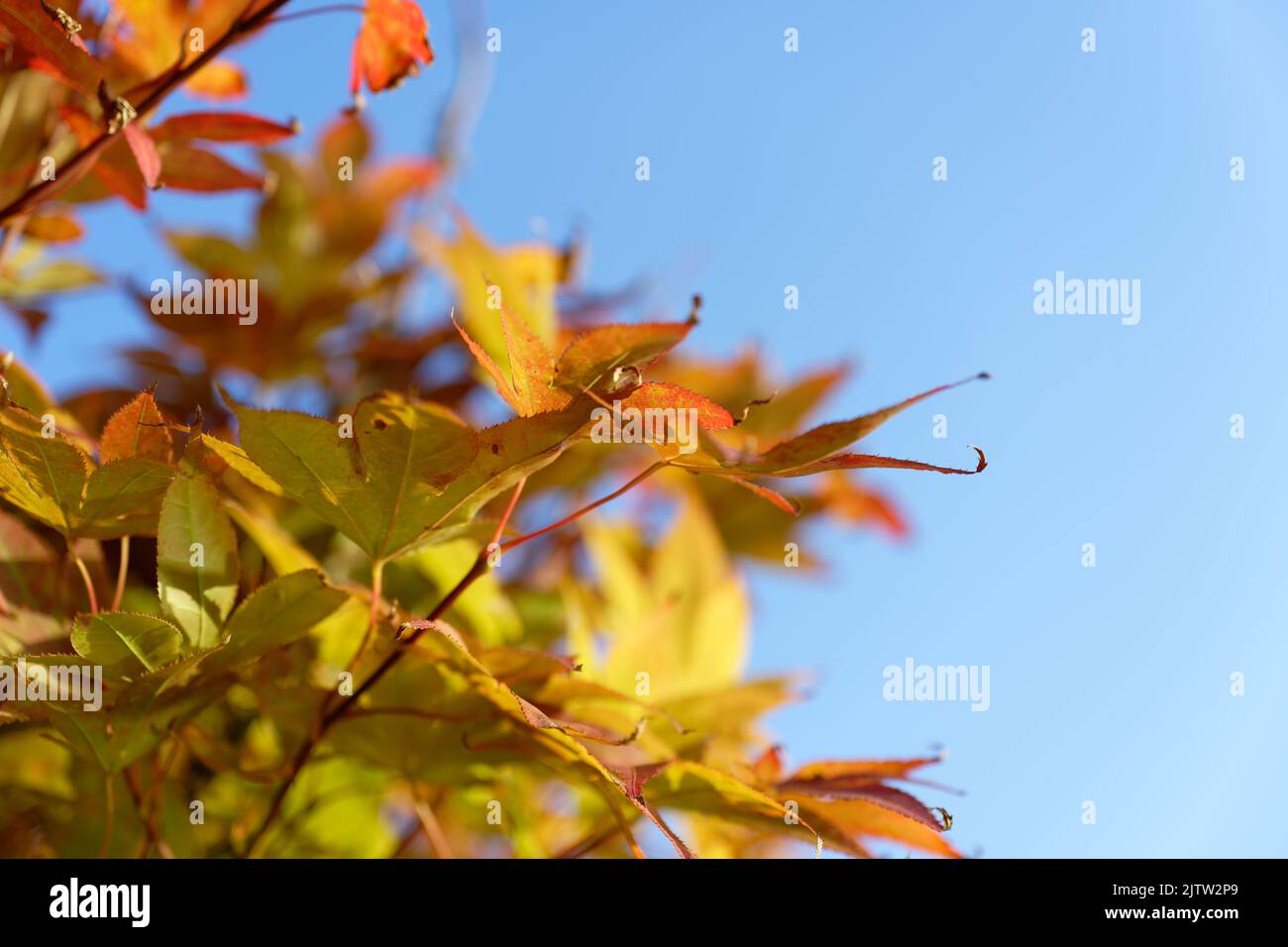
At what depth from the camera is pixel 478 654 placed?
0.54 metres

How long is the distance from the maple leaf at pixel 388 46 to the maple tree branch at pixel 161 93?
2.1 inches

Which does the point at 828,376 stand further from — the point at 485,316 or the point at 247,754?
the point at 247,754

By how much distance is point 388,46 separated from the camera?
600 millimetres

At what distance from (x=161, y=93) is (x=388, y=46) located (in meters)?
0.13

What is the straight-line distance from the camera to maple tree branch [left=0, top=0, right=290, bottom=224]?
541 mm

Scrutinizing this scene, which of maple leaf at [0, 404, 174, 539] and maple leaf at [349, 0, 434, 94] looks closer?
maple leaf at [0, 404, 174, 539]

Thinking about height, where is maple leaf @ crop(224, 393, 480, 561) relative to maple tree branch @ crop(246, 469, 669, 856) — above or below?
above

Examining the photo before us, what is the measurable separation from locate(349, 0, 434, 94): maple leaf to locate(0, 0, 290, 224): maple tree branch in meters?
0.05

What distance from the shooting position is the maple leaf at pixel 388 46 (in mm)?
582

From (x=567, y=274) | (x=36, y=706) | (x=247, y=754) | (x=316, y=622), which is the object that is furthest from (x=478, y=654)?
(x=567, y=274)

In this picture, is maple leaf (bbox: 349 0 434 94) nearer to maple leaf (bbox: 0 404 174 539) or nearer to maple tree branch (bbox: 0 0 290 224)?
maple tree branch (bbox: 0 0 290 224)

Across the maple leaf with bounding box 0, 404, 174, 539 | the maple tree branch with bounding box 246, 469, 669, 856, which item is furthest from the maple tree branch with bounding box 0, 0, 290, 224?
the maple tree branch with bounding box 246, 469, 669, 856

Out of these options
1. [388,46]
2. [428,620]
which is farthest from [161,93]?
[428,620]

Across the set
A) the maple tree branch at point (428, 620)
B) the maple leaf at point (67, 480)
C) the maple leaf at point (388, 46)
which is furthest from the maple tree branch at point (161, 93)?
the maple tree branch at point (428, 620)
